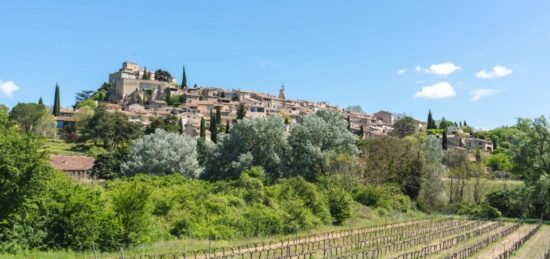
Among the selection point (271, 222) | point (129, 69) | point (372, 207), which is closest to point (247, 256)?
point (271, 222)

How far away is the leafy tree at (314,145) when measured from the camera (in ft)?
127

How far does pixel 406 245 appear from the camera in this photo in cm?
2269

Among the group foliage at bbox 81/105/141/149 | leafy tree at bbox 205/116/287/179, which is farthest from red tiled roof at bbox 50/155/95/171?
leafy tree at bbox 205/116/287/179

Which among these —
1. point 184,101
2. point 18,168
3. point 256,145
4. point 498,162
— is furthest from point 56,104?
point 18,168

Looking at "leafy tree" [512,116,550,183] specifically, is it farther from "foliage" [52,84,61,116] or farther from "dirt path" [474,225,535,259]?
"foliage" [52,84,61,116]

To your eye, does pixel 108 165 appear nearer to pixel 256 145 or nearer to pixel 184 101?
pixel 256 145

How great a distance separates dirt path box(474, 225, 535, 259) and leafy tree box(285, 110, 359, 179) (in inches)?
538

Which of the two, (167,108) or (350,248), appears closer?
(350,248)

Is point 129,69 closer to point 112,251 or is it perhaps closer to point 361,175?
point 361,175

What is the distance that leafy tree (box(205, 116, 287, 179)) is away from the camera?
3966 centimetres

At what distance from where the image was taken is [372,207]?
119 ft

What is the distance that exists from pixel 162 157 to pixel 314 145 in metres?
13.5

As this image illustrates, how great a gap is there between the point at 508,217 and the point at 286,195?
24.1m

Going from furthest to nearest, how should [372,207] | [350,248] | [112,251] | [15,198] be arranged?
[372,207] < [350,248] < [112,251] < [15,198]
